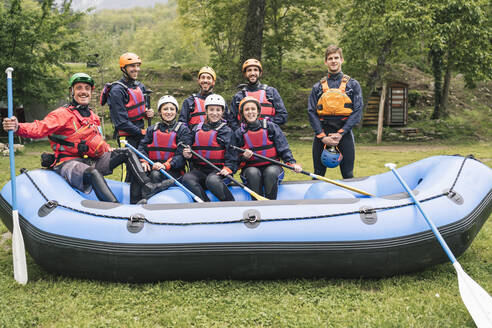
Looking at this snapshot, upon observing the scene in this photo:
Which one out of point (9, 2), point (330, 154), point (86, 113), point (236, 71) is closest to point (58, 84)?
point (9, 2)

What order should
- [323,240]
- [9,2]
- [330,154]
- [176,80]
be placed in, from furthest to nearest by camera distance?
[176,80]
[9,2]
[330,154]
[323,240]

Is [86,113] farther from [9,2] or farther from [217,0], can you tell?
[217,0]

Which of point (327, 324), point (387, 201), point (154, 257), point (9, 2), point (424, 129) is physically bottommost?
point (424, 129)

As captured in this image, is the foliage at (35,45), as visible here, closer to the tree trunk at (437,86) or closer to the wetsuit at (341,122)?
the wetsuit at (341,122)

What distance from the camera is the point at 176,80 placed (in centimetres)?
1536

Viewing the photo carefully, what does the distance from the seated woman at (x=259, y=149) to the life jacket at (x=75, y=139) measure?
1207 millimetres

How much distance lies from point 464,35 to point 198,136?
32.3 ft

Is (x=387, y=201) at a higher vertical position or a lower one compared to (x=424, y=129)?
higher

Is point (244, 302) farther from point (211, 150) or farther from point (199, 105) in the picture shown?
point (199, 105)

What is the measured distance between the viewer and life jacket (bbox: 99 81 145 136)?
3.96 m

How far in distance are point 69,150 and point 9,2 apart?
9.05 metres

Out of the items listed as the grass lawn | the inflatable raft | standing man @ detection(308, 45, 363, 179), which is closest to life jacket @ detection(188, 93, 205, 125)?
standing man @ detection(308, 45, 363, 179)

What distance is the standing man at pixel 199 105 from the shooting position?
3973 millimetres

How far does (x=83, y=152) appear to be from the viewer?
11.2 ft
